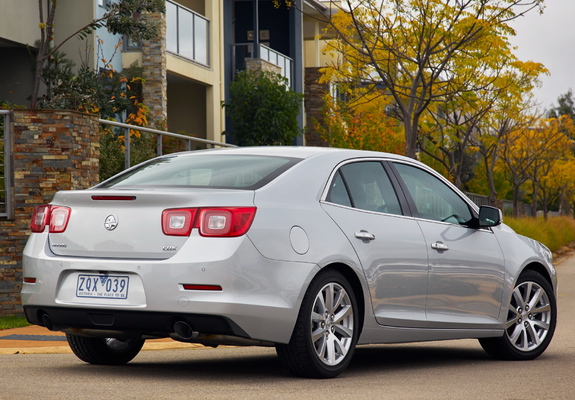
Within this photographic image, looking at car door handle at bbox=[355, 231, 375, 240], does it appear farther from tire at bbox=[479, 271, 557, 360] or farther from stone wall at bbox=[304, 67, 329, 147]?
stone wall at bbox=[304, 67, 329, 147]

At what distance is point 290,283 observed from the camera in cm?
694

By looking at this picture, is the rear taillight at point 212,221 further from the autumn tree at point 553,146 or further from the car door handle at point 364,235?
the autumn tree at point 553,146

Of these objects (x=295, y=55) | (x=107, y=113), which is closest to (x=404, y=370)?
(x=107, y=113)

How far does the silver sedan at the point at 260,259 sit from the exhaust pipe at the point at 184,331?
1 cm

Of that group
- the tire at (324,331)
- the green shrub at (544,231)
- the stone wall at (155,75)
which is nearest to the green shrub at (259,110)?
the stone wall at (155,75)

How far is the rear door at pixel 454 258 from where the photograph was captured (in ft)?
27.5

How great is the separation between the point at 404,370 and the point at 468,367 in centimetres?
66

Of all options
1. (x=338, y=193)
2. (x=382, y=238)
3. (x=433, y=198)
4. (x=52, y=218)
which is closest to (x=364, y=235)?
(x=382, y=238)

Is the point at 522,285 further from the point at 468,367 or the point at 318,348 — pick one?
the point at 318,348

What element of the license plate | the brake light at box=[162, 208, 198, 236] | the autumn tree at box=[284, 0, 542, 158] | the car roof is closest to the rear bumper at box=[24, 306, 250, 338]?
the license plate

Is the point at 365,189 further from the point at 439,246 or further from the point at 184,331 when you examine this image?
the point at 184,331

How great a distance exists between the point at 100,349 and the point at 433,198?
115 inches

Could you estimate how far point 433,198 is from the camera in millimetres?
8891

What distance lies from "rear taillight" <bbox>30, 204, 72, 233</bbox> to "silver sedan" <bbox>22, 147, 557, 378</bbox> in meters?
0.01
